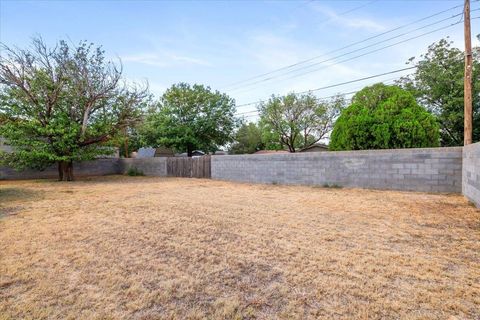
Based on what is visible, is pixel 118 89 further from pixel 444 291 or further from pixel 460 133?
pixel 460 133

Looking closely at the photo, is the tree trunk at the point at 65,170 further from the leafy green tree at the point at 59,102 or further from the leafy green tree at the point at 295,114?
the leafy green tree at the point at 295,114

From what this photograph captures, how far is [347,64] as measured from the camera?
1179 centimetres

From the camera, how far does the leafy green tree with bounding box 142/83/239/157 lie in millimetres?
17328

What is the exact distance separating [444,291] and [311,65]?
12.9 metres

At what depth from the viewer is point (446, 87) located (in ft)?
44.9

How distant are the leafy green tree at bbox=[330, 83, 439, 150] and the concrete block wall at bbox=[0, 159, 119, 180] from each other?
14.0 meters

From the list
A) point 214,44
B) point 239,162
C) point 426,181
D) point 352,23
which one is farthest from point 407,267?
Result: point 214,44

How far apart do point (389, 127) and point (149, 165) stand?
41.2 feet

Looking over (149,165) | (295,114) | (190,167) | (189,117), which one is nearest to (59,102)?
(149,165)

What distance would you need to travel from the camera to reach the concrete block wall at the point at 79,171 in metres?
12.1

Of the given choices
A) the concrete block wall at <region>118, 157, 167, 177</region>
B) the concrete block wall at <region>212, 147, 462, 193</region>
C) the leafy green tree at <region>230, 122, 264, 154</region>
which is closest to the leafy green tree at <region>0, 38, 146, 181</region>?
the concrete block wall at <region>118, 157, 167, 177</region>

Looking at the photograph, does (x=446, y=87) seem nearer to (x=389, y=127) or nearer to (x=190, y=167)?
(x=389, y=127)

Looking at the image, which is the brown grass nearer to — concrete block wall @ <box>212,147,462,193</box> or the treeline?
concrete block wall @ <box>212,147,462,193</box>

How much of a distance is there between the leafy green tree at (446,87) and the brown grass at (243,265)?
487 inches
